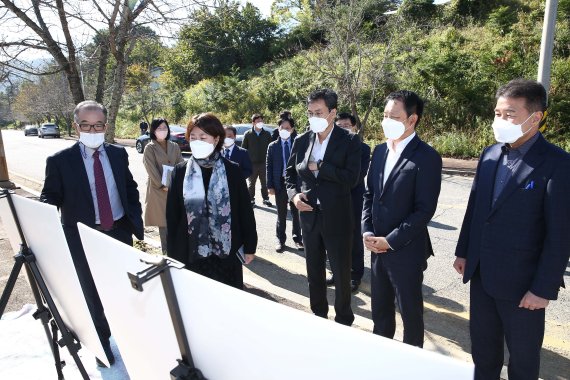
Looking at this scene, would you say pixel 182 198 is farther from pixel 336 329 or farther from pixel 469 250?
pixel 336 329

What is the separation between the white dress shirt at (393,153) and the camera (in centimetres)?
272

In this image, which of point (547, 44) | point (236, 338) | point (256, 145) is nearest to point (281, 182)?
point (256, 145)

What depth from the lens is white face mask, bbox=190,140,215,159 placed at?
2.75m

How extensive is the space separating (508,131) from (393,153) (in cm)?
73

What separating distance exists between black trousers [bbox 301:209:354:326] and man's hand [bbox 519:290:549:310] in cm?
135

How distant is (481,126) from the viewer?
14.0 m

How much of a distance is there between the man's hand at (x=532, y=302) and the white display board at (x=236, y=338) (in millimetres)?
1685

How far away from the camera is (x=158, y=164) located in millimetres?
4781

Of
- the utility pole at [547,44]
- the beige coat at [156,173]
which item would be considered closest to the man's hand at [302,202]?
the beige coat at [156,173]

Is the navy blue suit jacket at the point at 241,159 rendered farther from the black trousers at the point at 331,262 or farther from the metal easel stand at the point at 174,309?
the metal easel stand at the point at 174,309

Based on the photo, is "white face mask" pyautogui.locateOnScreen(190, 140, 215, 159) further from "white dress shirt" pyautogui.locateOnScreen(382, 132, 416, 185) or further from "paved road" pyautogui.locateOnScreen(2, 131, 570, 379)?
"paved road" pyautogui.locateOnScreen(2, 131, 570, 379)

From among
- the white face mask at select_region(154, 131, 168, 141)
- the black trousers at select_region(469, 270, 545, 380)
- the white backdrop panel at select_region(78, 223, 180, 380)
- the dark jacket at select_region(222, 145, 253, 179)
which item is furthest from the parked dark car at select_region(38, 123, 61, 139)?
the black trousers at select_region(469, 270, 545, 380)

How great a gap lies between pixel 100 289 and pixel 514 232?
2034 mm

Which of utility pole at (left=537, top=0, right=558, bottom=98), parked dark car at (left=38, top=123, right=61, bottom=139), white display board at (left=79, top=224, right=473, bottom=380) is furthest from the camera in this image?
parked dark car at (left=38, top=123, right=61, bottom=139)
